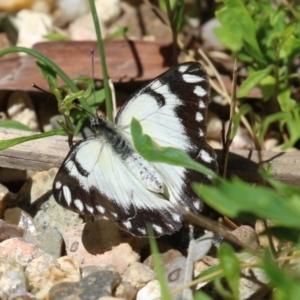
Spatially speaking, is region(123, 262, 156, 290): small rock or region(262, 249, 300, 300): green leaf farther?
region(123, 262, 156, 290): small rock

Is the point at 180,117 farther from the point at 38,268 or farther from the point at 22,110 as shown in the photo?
the point at 22,110

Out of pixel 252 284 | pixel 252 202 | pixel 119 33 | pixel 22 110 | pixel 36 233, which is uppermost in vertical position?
pixel 252 202

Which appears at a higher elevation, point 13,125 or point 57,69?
point 57,69

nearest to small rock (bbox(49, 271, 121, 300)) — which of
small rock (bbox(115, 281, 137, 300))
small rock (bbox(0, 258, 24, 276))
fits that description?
small rock (bbox(115, 281, 137, 300))

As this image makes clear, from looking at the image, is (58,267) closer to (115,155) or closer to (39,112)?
(115,155)

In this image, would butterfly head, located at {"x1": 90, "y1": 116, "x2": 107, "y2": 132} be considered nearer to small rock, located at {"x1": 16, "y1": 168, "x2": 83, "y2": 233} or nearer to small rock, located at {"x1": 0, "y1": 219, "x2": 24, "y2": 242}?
small rock, located at {"x1": 16, "y1": 168, "x2": 83, "y2": 233}

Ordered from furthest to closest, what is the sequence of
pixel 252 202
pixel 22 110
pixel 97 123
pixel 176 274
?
pixel 22 110 → pixel 97 123 → pixel 176 274 → pixel 252 202

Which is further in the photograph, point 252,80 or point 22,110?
point 22,110

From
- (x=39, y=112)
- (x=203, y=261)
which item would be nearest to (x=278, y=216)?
(x=203, y=261)

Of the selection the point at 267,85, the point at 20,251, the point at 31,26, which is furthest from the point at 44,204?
the point at 31,26
